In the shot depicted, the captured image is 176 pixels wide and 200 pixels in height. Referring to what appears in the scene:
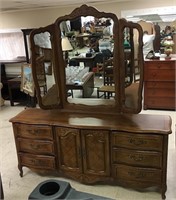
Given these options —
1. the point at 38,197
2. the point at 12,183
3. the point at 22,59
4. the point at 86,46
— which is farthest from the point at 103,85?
the point at 22,59

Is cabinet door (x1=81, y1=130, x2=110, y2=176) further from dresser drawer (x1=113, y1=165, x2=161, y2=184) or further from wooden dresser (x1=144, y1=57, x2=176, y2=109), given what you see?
wooden dresser (x1=144, y1=57, x2=176, y2=109)

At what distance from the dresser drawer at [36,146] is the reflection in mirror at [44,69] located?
17.2 inches

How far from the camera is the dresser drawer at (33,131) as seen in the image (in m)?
2.35

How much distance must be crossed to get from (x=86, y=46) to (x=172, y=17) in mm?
2293

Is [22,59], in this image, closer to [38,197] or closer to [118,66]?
[118,66]

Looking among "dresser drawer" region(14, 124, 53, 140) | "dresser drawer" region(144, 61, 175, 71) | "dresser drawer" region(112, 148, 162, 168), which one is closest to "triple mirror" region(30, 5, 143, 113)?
"dresser drawer" region(14, 124, 53, 140)

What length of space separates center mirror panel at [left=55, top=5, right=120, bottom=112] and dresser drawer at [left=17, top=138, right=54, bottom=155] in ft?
1.53

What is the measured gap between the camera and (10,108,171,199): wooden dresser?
6.87ft

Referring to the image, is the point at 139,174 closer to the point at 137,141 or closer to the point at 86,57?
the point at 137,141

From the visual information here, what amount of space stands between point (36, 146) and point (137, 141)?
1.05 metres

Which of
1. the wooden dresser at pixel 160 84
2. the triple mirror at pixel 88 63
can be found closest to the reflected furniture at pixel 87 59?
the triple mirror at pixel 88 63

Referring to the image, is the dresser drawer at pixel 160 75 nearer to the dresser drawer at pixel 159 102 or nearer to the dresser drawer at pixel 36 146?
the dresser drawer at pixel 159 102

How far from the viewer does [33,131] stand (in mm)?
2402

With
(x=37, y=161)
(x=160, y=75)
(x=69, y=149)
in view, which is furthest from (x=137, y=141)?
(x=160, y=75)
